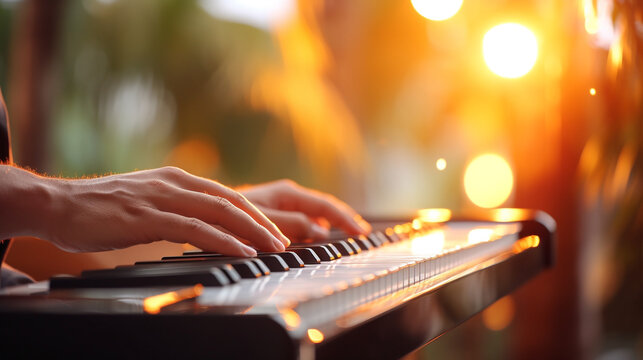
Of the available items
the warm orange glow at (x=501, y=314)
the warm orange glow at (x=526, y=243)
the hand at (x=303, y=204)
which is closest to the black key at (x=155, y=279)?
the hand at (x=303, y=204)

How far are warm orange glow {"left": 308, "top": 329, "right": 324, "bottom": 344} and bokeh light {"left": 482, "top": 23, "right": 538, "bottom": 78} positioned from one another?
9.11 feet

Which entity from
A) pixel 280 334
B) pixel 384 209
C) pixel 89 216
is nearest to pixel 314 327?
pixel 280 334

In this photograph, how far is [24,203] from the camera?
698mm

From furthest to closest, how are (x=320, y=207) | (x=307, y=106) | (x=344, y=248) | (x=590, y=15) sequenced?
(x=307, y=106) → (x=590, y=15) → (x=320, y=207) → (x=344, y=248)

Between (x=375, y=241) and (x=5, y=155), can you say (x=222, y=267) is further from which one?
(x=5, y=155)

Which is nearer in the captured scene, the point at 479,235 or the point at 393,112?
the point at 479,235

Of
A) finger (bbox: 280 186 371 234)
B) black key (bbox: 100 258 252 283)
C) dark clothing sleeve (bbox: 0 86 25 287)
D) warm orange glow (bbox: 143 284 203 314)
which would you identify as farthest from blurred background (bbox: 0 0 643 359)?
warm orange glow (bbox: 143 284 203 314)

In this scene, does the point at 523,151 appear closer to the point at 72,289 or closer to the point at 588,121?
the point at 588,121

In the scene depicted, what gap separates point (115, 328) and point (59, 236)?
0.26 metres

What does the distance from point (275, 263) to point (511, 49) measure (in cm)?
261

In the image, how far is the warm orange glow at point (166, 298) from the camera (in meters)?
0.49

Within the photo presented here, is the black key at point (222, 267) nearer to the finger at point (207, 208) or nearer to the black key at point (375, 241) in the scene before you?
the finger at point (207, 208)

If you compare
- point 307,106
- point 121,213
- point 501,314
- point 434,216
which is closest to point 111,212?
point 121,213

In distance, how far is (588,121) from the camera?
2.58 meters
